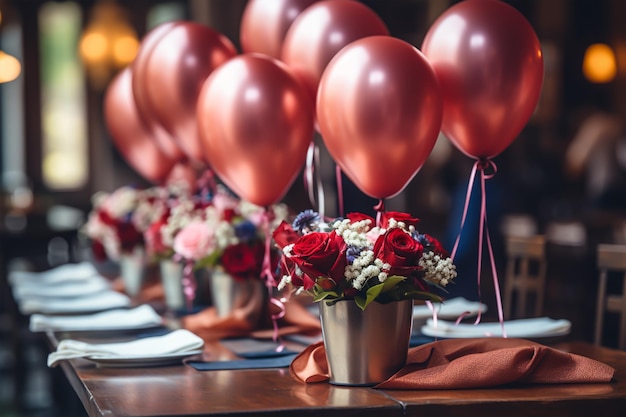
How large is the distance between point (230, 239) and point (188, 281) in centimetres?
37

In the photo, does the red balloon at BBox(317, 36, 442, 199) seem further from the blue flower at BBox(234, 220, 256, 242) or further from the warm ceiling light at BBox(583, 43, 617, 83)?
the warm ceiling light at BBox(583, 43, 617, 83)

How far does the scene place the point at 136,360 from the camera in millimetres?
1974

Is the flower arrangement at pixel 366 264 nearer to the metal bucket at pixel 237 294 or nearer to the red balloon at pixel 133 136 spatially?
the metal bucket at pixel 237 294

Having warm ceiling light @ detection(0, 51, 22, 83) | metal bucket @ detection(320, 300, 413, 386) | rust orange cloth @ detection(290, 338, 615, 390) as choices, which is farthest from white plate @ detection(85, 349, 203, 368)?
warm ceiling light @ detection(0, 51, 22, 83)

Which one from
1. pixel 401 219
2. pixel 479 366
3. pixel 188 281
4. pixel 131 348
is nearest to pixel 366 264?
pixel 401 219

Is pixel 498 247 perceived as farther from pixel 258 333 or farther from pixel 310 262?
pixel 310 262

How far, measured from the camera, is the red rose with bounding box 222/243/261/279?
2.46 meters

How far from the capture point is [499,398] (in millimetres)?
1633

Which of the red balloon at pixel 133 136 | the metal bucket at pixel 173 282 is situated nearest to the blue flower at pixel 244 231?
the metal bucket at pixel 173 282

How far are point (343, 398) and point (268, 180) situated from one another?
728 mm

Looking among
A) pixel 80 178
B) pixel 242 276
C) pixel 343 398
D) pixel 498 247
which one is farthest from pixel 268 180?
pixel 80 178

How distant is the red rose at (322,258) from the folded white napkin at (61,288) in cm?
162

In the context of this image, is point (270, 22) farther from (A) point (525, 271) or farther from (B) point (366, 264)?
(B) point (366, 264)

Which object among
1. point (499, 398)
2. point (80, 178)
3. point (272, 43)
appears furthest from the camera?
point (80, 178)
